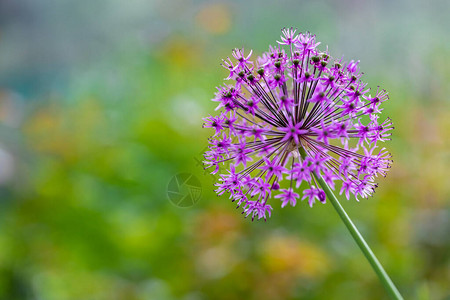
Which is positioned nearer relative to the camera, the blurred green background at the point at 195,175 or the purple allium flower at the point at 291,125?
the purple allium flower at the point at 291,125

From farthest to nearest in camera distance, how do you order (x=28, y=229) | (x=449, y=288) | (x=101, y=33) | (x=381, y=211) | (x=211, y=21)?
(x=101, y=33)
(x=211, y=21)
(x=28, y=229)
(x=381, y=211)
(x=449, y=288)

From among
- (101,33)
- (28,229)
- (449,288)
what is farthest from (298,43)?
(101,33)

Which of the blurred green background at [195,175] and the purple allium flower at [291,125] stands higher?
the blurred green background at [195,175]

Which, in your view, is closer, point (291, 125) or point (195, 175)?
point (291, 125)

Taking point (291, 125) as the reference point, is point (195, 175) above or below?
above

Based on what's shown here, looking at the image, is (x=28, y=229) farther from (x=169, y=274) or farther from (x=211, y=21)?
(x=211, y=21)
